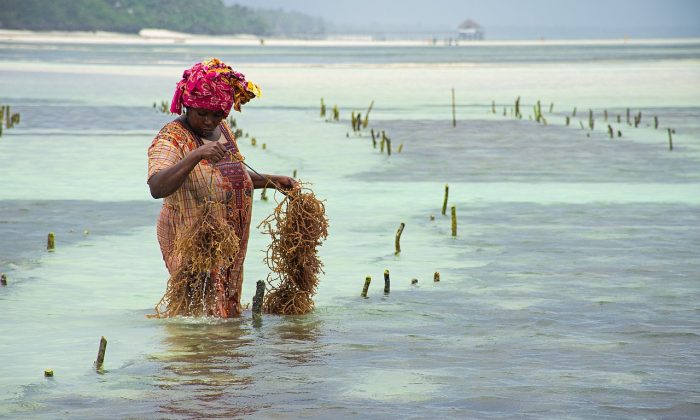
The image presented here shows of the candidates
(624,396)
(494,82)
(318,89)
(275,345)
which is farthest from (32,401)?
(494,82)

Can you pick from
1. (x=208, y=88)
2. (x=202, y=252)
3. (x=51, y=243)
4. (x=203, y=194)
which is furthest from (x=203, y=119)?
(x=51, y=243)

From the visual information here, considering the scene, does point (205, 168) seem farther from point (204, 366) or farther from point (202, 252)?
point (204, 366)

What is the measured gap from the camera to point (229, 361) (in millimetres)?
6910

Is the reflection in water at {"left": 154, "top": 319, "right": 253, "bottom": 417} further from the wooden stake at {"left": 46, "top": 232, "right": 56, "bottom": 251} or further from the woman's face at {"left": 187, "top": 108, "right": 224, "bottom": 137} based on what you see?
the wooden stake at {"left": 46, "top": 232, "right": 56, "bottom": 251}

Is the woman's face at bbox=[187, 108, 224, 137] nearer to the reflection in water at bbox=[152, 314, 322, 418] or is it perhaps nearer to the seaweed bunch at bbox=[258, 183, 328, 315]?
the seaweed bunch at bbox=[258, 183, 328, 315]

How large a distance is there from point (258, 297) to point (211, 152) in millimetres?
1210

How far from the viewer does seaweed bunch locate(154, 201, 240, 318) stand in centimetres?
714

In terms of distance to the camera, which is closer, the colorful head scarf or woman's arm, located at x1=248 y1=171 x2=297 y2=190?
the colorful head scarf

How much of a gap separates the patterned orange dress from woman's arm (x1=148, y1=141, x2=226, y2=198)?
239mm

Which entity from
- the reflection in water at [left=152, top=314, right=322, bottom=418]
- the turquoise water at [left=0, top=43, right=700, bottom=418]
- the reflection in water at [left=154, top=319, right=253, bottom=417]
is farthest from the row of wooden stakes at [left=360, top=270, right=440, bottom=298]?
the reflection in water at [left=154, top=319, right=253, bottom=417]

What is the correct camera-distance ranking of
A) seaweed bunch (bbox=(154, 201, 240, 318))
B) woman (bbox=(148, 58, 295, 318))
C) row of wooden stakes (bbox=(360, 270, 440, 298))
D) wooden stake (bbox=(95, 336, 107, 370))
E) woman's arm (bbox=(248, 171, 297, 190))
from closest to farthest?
wooden stake (bbox=(95, 336, 107, 370))
woman (bbox=(148, 58, 295, 318))
seaweed bunch (bbox=(154, 201, 240, 318))
woman's arm (bbox=(248, 171, 297, 190))
row of wooden stakes (bbox=(360, 270, 440, 298))

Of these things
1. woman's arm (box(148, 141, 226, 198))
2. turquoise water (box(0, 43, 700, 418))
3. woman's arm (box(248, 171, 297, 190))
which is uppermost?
woman's arm (box(148, 141, 226, 198))

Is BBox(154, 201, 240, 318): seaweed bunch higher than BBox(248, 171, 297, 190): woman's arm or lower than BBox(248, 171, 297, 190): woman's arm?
lower

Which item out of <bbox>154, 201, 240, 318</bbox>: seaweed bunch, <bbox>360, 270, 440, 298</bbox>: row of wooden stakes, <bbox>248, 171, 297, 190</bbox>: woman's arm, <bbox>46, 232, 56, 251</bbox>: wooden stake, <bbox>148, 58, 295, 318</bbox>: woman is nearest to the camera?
<bbox>148, 58, 295, 318</bbox>: woman
